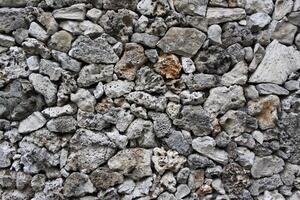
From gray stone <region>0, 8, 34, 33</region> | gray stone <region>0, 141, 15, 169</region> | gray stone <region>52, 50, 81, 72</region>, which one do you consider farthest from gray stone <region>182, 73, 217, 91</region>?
gray stone <region>0, 141, 15, 169</region>

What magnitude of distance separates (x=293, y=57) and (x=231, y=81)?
0.37 metres

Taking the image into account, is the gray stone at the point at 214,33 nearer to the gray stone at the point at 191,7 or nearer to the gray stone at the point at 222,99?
the gray stone at the point at 191,7

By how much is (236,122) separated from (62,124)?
0.93 metres

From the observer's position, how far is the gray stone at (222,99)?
218 cm

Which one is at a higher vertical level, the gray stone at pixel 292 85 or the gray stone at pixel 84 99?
the gray stone at pixel 292 85

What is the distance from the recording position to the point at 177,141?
2.17 metres

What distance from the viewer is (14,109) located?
218cm

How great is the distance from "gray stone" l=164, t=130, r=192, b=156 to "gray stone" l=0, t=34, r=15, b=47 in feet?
3.14

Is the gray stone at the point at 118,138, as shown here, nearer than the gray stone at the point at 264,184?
Yes

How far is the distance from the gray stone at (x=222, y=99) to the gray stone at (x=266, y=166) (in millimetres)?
345

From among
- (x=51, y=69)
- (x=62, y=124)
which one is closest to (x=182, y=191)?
(x=62, y=124)

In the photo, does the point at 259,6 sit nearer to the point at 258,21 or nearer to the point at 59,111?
the point at 258,21

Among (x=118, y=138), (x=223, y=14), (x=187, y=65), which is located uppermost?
(x=223, y=14)

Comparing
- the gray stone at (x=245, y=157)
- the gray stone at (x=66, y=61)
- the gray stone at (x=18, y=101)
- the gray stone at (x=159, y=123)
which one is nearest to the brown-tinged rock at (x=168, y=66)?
the gray stone at (x=159, y=123)
